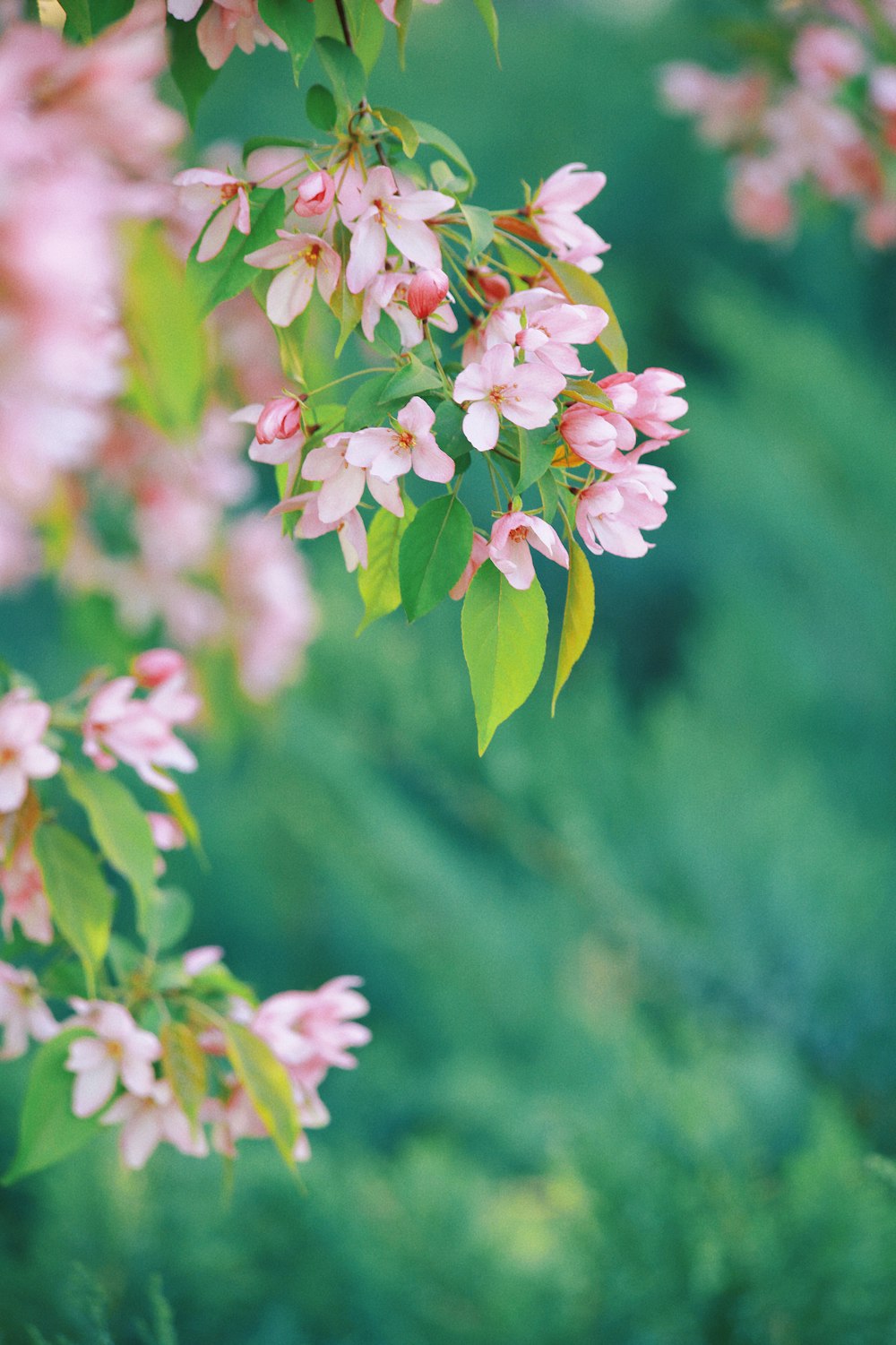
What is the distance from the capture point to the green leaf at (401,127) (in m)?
0.33

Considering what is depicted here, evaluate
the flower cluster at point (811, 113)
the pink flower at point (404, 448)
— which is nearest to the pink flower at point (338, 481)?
the pink flower at point (404, 448)

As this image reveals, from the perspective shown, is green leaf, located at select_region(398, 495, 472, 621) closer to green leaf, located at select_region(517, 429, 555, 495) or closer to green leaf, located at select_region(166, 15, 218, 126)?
green leaf, located at select_region(517, 429, 555, 495)

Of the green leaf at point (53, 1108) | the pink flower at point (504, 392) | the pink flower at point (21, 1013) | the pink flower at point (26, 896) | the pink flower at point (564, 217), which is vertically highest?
the pink flower at point (564, 217)

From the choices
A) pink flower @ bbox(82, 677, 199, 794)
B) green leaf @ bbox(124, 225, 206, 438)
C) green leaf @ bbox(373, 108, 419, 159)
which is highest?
green leaf @ bbox(373, 108, 419, 159)

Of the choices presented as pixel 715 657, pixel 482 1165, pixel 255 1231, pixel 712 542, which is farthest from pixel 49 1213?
pixel 712 542

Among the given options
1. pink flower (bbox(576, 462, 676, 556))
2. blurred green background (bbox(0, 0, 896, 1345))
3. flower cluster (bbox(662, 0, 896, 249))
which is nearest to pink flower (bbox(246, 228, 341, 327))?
pink flower (bbox(576, 462, 676, 556))

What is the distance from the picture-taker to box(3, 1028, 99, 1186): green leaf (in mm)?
405

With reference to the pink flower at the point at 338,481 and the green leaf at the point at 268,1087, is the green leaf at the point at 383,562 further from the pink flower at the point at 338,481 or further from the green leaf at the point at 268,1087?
the green leaf at the point at 268,1087

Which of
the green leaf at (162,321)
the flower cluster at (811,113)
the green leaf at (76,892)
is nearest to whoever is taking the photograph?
the green leaf at (162,321)

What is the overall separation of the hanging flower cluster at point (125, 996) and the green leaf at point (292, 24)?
0.80 feet

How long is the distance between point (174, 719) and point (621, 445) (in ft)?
0.79

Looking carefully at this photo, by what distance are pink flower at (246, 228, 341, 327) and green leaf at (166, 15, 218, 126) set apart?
7 centimetres

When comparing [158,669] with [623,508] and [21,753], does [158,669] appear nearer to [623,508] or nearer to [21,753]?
[21,753]

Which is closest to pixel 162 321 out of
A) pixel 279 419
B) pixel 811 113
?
pixel 279 419
